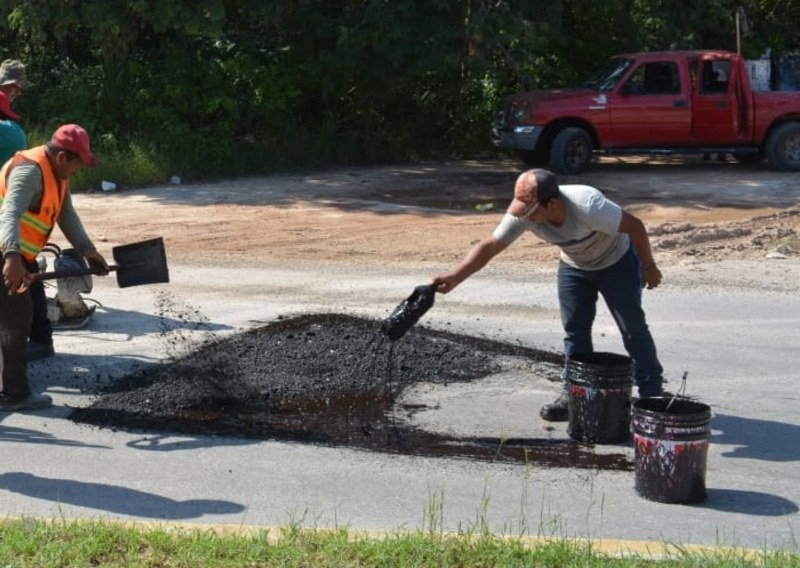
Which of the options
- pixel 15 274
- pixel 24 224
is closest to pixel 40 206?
pixel 24 224

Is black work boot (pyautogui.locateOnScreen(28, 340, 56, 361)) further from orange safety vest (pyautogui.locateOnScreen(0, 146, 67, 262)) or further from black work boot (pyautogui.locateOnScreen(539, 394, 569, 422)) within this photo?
black work boot (pyautogui.locateOnScreen(539, 394, 569, 422))

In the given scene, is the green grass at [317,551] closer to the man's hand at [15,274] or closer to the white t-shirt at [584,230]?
the white t-shirt at [584,230]

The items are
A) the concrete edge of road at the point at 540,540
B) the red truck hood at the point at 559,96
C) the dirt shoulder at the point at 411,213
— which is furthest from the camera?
the red truck hood at the point at 559,96

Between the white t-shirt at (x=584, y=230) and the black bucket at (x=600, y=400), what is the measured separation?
1.94 feet

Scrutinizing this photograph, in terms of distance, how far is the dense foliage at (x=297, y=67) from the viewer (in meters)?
20.5

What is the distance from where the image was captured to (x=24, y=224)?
7.97 metres

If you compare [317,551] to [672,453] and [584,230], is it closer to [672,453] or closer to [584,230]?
[672,453]

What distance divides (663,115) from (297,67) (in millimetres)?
6345

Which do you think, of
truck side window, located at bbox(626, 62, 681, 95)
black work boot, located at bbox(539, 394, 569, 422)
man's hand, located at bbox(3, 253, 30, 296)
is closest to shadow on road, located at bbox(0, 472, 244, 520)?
man's hand, located at bbox(3, 253, 30, 296)

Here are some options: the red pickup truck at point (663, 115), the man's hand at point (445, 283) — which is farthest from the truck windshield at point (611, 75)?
the man's hand at point (445, 283)

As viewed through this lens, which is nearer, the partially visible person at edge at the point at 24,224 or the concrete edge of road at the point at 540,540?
the concrete edge of road at the point at 540,540

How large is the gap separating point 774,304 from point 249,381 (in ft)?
16.6

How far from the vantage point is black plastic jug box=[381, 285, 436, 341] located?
7258mm

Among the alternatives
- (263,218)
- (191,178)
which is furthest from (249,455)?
(191,178)
